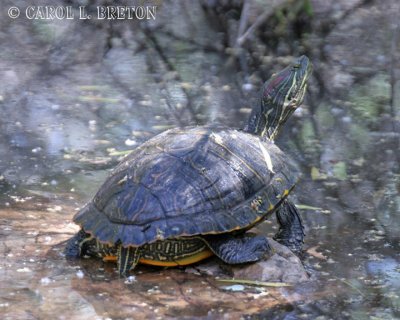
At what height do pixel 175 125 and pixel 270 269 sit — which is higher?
→ pixel 175 125

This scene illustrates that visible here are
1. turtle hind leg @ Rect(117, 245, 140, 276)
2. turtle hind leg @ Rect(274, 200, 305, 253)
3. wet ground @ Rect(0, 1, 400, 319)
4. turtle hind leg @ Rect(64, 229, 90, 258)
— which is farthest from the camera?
turtle hind leg @ Rect(274, 200, 305, 253)

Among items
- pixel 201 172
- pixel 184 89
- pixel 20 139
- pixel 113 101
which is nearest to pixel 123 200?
pixel 201 172

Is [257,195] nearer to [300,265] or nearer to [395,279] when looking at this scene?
[300,265]

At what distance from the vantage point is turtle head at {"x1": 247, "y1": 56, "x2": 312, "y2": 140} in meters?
6.09

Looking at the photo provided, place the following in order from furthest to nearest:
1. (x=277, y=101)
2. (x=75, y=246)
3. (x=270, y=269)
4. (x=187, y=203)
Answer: (x=277, y=101), (x=75, y=246), (x=270, y=269), (x=187, y=203)

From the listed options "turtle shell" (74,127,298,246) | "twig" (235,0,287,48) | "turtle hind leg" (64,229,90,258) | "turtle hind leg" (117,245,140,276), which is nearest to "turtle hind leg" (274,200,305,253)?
"turtle shell" (74,127,298,246)

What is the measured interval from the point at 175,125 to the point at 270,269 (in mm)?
3757

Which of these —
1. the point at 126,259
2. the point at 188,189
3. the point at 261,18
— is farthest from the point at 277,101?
the point at 261,18

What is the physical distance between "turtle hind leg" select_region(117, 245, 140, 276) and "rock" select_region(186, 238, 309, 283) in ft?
1.37

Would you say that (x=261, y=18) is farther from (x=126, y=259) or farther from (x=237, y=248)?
(x=126, y=259)

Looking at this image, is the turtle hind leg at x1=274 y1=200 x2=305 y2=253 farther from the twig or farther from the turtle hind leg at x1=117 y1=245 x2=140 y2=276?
the twig

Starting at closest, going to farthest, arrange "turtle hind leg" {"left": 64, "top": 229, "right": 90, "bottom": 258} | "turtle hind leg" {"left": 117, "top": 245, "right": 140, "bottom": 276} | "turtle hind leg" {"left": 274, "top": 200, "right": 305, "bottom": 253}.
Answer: "turtle hind leg" {"left": 117, "top": 245, "right": 140, "bottom": 276} → "turtle hind leg" {"left": 64, "top": 229, "right": 90, "bottom": 258} → "turtle hind leg" {"left": 274, "top": 200, "right": 305, "bottom": 253}

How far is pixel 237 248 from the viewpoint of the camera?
16.1 feet

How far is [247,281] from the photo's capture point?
15.8 feet
